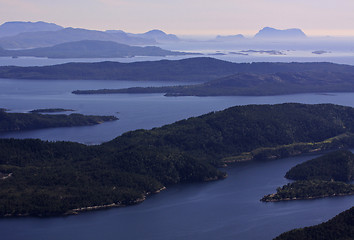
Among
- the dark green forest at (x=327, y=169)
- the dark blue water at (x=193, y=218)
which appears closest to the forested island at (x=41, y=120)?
the dark blue water at (x=193, y=218)

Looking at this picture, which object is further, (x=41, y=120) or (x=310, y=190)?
(x=41, y=120)

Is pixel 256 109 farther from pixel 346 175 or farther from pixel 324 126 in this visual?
pixel 346 175

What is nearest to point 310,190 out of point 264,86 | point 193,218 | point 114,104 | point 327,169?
point 327,169

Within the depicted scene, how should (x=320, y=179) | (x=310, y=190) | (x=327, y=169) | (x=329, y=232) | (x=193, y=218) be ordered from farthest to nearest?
1. (x=327, y=169)
2. (x=320, y=179)
3. (x=310, y=190)
4. (x=193, y=218)
5. (x=329, y=232)

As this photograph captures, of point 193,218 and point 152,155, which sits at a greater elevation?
point 152,155

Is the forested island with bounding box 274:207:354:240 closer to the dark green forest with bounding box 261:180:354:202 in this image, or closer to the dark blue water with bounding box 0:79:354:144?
the dark green forest with bounding box 261:180:354:202

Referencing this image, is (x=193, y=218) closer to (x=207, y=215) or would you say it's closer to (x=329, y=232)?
(x=207, y=215)

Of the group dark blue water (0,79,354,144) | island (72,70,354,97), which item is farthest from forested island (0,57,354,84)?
dark blue water (0,79,354,144)
